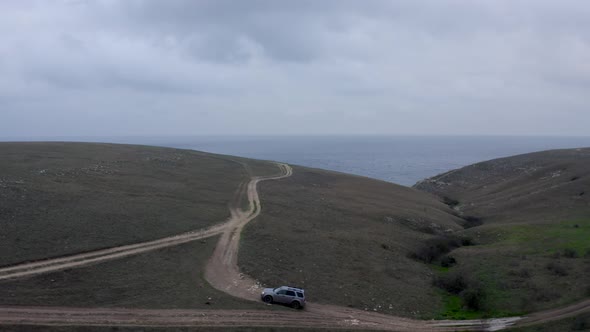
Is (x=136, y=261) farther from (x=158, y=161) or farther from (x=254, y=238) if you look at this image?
(x=158, y=161)

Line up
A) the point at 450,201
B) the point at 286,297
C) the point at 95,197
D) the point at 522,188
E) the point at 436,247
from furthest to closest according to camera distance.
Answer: the point at 450,201 < the point at 522,188 < the point at 95,197 < the point at 436,247 < the point at 286,297

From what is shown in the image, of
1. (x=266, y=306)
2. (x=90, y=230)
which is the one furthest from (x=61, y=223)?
(x=266, y=306)

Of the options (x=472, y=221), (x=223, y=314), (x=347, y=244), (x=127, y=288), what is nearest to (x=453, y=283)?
(x=347, y=244)

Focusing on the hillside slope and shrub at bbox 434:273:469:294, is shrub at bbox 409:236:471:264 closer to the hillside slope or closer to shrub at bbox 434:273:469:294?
shrub at bbox 434:273:469:294

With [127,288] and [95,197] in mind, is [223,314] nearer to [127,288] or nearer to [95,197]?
[127,288]

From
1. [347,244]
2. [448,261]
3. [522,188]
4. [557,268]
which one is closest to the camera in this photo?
[557,268]
